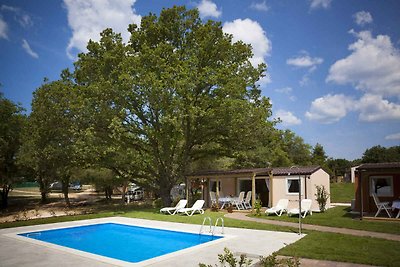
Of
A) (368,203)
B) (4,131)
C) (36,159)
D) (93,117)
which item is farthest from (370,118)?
(4,131)

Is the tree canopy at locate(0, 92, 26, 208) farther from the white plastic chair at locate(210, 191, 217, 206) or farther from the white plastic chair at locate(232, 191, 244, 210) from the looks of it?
the white plastic chair at locate(232, 191, 244, 210)

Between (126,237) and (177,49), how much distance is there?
16255mm

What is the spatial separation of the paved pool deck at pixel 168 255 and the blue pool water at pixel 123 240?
34.7 inches

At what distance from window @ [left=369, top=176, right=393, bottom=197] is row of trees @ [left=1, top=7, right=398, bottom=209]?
Result: 9.16 metres

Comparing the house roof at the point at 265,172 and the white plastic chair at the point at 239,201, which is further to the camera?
the white plastic chair at the point at 239,201

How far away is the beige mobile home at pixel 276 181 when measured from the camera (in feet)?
70.9

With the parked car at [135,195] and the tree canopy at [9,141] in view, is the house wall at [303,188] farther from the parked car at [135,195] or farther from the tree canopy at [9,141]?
A: the tree canopy at [9,141]

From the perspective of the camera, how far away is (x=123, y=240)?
13.9 metres

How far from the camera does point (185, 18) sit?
2627 centimetres

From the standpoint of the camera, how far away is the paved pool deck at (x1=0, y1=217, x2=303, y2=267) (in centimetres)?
874

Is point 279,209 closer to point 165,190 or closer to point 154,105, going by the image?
point 165,190

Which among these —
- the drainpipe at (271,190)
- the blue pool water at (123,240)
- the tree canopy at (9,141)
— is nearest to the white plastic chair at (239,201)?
the drainpipe at (271,190)

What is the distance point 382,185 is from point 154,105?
51.2 feet

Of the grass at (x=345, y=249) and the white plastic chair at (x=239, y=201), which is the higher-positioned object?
the white plastic chair at (x=239, y=201)
